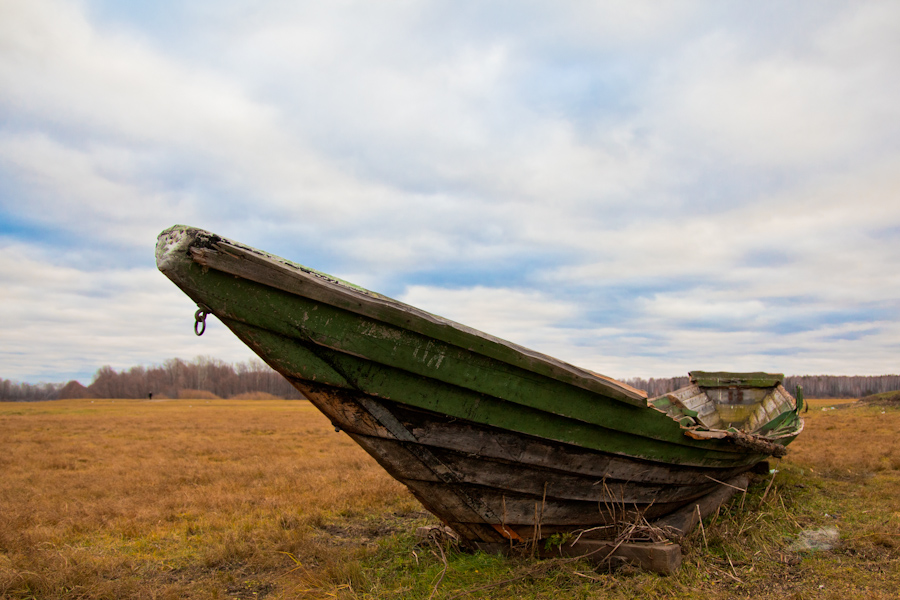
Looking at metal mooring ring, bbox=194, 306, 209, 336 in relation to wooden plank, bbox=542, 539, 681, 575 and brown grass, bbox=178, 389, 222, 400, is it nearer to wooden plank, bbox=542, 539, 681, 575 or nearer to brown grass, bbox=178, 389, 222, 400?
wooden plank, bbox=542, 539, 681, 575

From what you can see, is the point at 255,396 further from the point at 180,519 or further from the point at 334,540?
the point at 334,540

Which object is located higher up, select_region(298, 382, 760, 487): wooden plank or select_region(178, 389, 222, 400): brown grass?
select_region(298, 382, 760, 487): wooden plank

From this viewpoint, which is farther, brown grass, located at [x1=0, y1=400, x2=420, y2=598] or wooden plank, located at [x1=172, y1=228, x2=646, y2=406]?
brown grass, located at [x1=0, y1=400, x2=420, y2=598]

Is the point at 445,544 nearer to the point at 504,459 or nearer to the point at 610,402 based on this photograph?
the point at 504,459

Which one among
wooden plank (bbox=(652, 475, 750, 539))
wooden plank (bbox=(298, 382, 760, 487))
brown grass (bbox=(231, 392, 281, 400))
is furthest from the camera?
brown grass (bbox=(231, 392, 281, 400))

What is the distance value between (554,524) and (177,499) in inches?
238

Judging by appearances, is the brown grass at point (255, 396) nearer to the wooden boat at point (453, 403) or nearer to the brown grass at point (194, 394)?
the brown grass at point (194, 394)

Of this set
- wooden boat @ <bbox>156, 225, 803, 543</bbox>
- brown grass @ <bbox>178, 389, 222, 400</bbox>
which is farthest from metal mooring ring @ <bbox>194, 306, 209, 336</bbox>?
brown grass @ <bbox>178, 389, 222, 400</bbox>

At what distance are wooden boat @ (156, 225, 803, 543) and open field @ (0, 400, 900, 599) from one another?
22.8 inches

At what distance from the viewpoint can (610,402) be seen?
403 centimetres

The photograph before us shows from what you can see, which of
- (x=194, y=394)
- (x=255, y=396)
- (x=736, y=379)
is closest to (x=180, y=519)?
Result: (x=736, y=379)

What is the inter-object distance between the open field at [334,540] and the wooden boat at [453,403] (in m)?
0.58

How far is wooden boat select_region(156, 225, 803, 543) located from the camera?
292 cm

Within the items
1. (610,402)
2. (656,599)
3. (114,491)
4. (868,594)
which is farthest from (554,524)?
(114,491)
